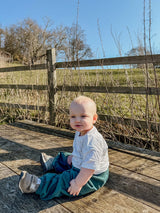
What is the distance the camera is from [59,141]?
2.42 metres

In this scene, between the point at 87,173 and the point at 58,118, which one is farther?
the point at 58,118

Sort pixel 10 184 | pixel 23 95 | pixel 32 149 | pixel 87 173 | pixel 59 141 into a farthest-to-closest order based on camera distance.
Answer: pixel 23 95, pixel 59 141, pixel 32 149, pixel 10 184, pixel 87 173

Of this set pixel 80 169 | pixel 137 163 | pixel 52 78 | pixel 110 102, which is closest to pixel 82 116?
pixel 80 169

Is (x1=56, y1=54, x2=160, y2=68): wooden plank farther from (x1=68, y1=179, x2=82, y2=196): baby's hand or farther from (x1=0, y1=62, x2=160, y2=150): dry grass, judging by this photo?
(x1=68, y1=179, x2=82, y2=196): baby's hand

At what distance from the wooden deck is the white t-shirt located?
0.21m

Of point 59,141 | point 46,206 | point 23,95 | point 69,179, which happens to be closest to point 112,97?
point 59,141

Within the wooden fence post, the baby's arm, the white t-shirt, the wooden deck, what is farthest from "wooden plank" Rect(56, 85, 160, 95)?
the baby's arm

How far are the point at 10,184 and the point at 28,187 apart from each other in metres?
0.29

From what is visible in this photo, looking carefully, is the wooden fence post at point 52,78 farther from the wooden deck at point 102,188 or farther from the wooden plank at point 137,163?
the wooden plank at point 137,163

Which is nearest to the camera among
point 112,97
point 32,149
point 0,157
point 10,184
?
point 10,184

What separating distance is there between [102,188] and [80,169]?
277 mm

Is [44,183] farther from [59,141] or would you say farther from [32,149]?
[59,141]

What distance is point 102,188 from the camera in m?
1.38

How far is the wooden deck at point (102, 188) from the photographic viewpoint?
3.90ft
